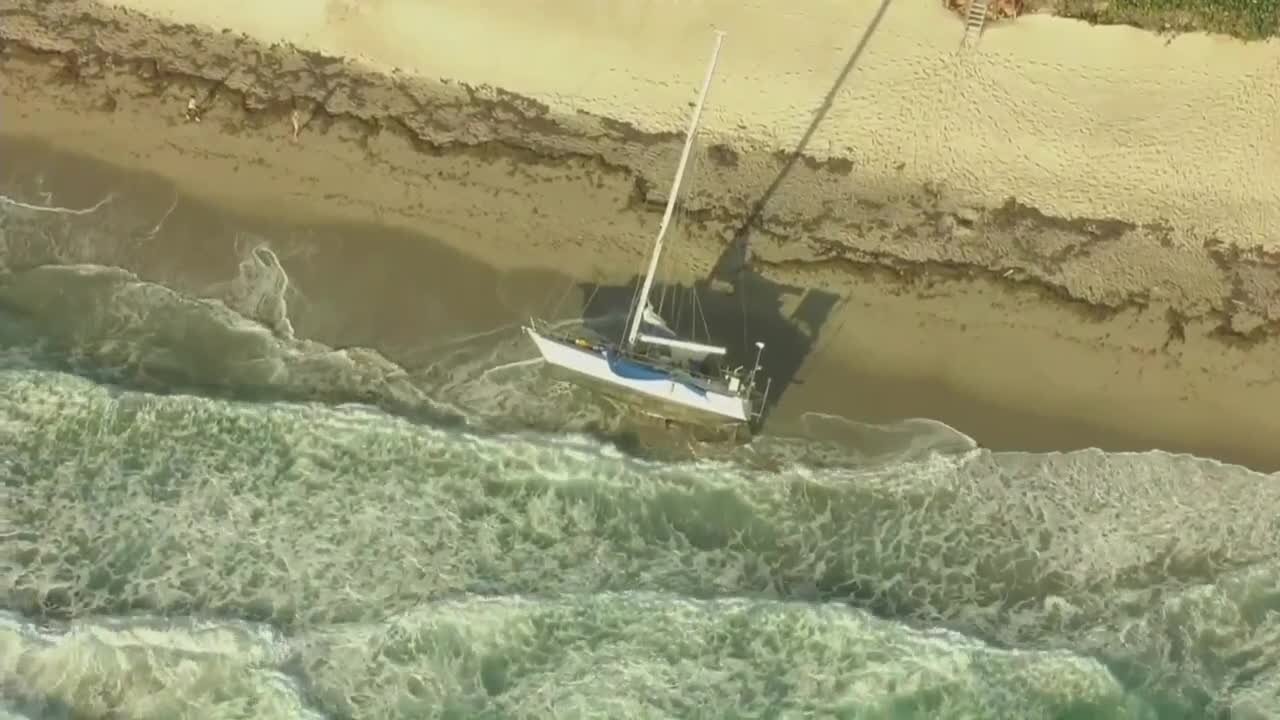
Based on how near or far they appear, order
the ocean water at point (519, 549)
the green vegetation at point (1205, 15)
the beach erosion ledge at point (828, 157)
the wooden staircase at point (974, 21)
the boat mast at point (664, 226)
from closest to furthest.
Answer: the ocean water at point (519, 549)
the boat mast at point (664, 226)
the beach erosion ledge at point (828, 157)
the green vegetation at point (1205, 15)
the wooden staircase at point (974, 21)

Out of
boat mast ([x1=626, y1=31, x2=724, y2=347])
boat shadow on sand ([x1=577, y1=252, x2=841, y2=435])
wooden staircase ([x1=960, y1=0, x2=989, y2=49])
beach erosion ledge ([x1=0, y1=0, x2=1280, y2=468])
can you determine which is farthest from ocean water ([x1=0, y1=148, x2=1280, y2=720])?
wooden staircase ([x1=960, y1=0, x2=989, y2=49])

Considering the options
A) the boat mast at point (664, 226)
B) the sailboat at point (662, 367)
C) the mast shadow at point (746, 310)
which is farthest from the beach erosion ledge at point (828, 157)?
the boat mast at point (664, 226)

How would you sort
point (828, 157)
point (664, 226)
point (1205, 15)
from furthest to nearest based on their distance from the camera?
point (1205, 15) < point (828, 157) < point (664, 226)

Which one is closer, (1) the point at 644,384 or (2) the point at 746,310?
(1) the point at 644,384

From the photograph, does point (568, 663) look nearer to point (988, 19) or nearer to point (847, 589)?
point (847, 589)

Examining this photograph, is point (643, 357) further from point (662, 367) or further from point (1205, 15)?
point (1205, 15)

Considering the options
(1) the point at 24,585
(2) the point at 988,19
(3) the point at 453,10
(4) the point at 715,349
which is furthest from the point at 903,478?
(1) the point at 24,585

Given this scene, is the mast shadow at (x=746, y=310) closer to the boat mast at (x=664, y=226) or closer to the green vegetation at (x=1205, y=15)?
the boat mast at (x=664, y=226)

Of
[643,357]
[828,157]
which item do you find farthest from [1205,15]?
[643,357]
